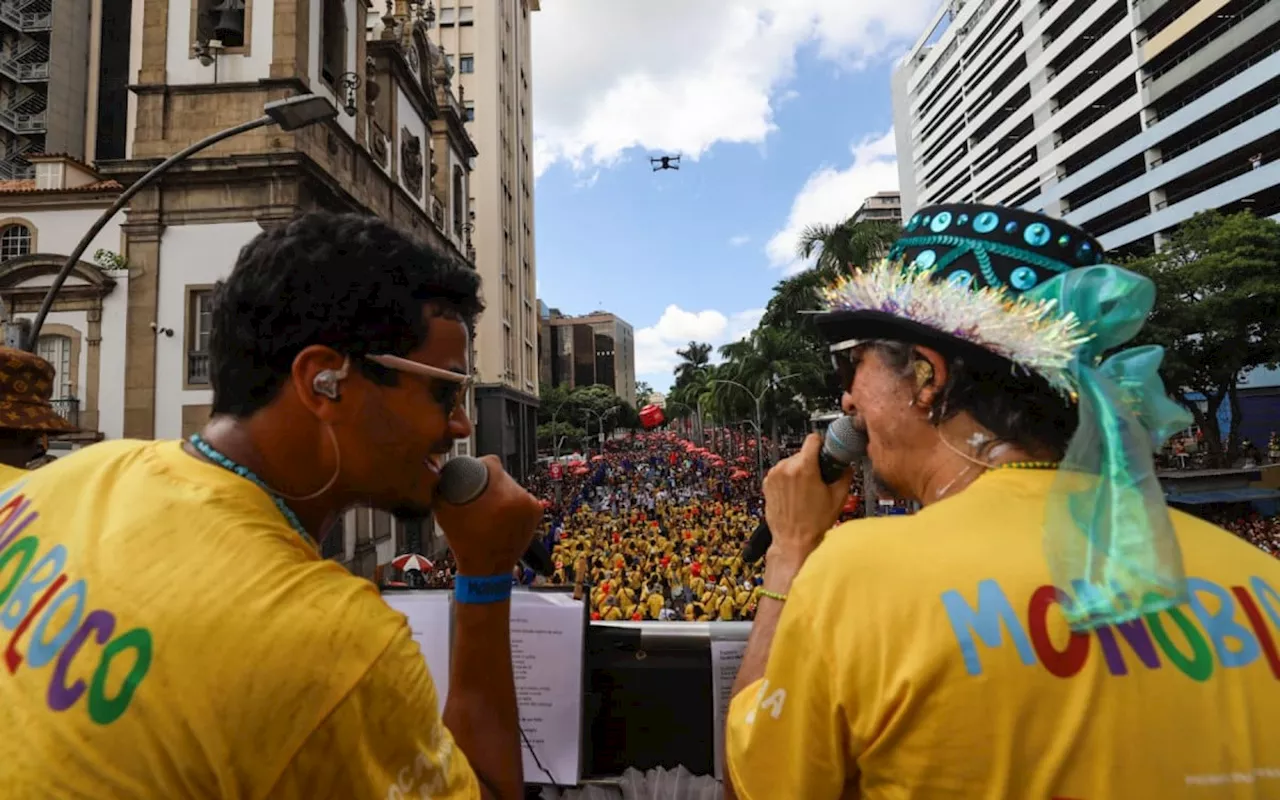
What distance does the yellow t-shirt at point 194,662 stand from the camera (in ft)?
2.86

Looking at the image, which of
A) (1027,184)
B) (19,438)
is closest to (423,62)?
(19,438)

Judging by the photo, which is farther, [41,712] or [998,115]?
[998,115]

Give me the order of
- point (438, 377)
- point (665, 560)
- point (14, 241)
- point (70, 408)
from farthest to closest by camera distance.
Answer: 1. point (14, 241)
2. point (70, 408)
3. point (665, 560)
4. point (438, 377)

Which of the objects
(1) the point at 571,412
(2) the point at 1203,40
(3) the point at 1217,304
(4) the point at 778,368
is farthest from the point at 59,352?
(2) the point at 1203,40

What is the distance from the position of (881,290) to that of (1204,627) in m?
0.83

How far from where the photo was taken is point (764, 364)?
2930cm

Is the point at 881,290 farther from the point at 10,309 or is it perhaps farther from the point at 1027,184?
the point at 1027,184

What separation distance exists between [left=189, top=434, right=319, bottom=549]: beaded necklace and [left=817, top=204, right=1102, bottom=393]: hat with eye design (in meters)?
1.21

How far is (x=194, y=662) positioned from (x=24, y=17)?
155 ft

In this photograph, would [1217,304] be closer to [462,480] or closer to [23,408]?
[462,480]

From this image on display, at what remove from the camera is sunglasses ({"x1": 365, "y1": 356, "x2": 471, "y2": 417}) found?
1398 millimetres

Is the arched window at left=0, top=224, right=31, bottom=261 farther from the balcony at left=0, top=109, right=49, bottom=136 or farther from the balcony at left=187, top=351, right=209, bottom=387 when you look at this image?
the balcony at left=0, top=109, right=49, bottom=136

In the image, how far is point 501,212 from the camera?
37938 millimetres

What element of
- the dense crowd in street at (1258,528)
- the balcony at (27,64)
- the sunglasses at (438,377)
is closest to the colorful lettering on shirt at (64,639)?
the sunglasses at (438,377)
